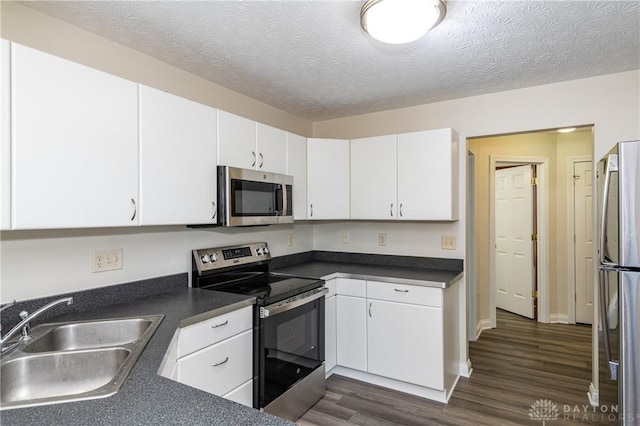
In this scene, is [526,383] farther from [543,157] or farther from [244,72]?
[244,72]

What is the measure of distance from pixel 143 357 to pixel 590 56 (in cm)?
285

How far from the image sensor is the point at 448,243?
304cm

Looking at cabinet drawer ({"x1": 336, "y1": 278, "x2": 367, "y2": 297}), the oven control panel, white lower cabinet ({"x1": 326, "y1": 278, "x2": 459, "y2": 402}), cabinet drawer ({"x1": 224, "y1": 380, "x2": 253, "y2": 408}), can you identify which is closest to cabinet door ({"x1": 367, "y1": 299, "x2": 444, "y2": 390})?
white lower cabinet ({"x1": 326, "y1": 278, "x2": 459, "y2": 402})

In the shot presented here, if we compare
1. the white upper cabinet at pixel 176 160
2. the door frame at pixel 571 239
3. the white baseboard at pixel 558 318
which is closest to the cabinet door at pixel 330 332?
the white upper cabinet at pixel 176 160

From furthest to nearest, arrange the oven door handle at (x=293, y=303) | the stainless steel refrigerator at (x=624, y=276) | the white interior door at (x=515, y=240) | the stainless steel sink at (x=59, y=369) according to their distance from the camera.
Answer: the white interior door at (x=515, y=240) → the oven door handle at (x=293, y=303) → the stainless steel refrigerator at (x=624, y=276) → the stainless steel sink at (x=59, y=369)

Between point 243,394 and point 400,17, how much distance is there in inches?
82.5

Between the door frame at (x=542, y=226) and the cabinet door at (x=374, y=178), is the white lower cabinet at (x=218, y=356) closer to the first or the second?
the cabinet door at (x=374, y=178)

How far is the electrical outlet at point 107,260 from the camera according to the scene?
187cm

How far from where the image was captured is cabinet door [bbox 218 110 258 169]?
223 centimetres

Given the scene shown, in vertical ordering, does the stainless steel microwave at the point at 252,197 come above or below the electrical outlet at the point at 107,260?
above

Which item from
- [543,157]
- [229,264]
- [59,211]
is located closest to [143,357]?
[59,211]

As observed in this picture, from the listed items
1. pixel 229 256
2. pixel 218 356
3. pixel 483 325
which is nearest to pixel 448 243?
pixel 483 325

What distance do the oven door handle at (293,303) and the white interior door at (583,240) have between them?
3.49m

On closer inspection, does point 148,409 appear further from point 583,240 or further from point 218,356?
point 583,240
